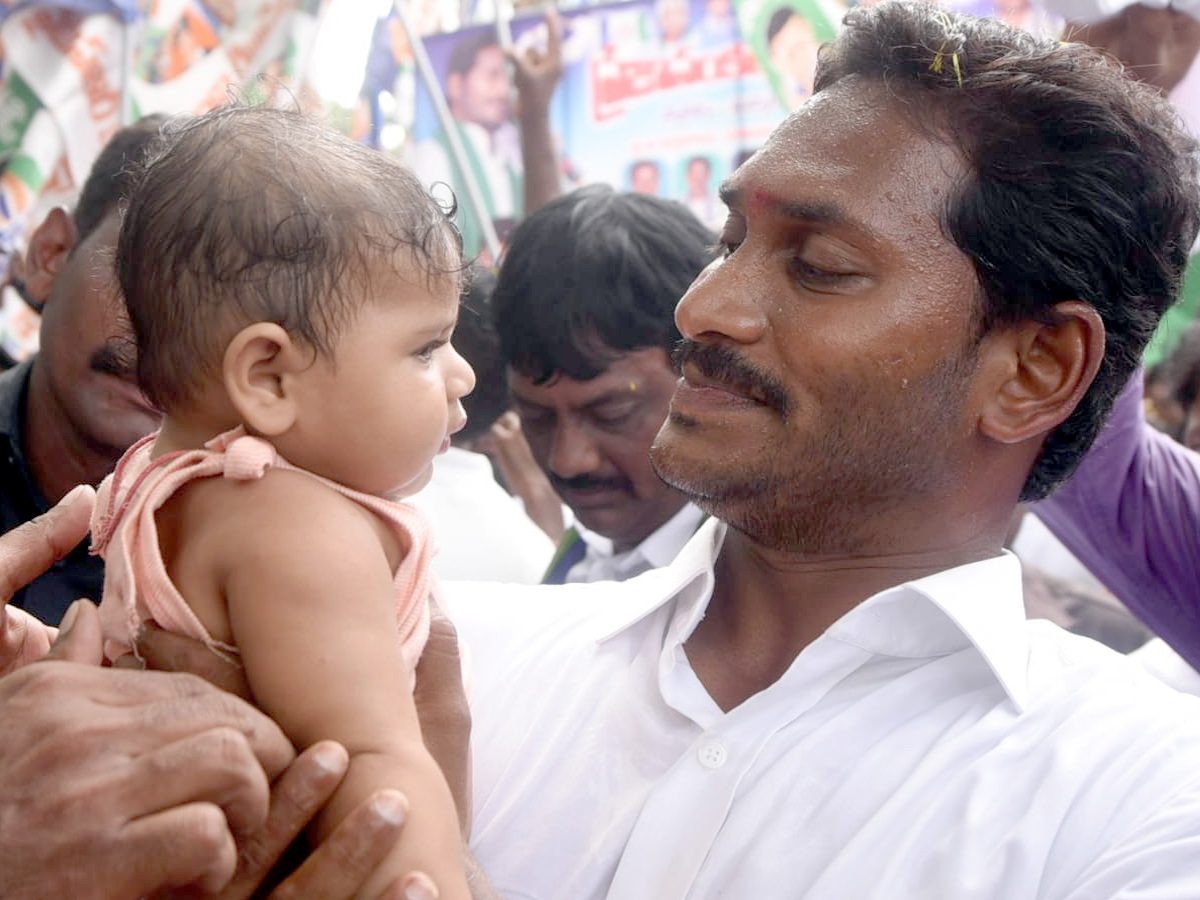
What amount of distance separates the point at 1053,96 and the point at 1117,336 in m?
0.43

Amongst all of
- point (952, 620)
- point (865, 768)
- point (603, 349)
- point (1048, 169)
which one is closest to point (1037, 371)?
point (1048, 169)

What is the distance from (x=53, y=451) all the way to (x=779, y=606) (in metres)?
1.99

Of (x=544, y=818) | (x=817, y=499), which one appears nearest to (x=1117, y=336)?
(x=817, y=499)

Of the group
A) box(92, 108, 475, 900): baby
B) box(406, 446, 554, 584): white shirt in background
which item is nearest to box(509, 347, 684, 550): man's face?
box(406, 446, 554, 584): white shirt in background

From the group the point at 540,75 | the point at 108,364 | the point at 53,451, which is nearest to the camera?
the point at 108,364

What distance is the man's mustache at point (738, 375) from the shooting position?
2152mm

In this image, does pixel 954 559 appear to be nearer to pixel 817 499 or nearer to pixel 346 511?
pixel 817 499

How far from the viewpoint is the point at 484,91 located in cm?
555

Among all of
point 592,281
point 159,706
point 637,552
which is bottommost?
point 637,552

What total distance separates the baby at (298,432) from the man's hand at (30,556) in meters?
0.43

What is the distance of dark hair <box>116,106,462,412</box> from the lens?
157 centimetres

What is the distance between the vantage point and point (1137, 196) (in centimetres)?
222

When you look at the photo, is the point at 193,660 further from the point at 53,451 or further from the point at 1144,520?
the point at 1144,520

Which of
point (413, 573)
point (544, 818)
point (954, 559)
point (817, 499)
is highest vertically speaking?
point (413, 573)
